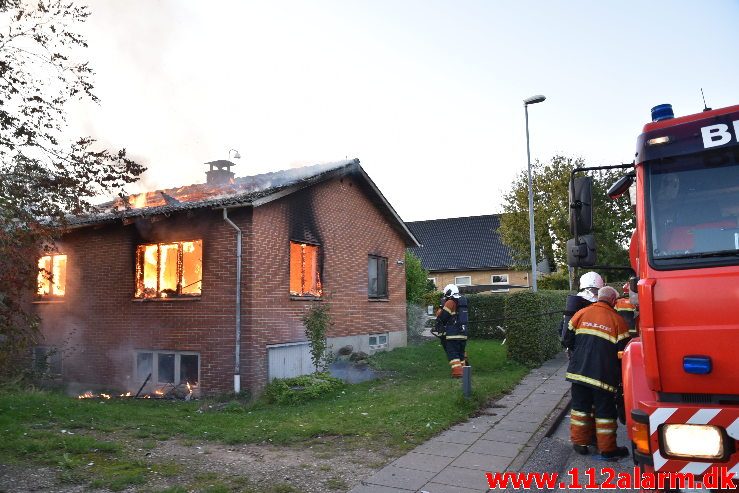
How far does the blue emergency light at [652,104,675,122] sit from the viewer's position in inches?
164

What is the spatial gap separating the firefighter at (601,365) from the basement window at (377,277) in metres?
9.95

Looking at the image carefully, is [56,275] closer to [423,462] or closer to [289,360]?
[289,360]

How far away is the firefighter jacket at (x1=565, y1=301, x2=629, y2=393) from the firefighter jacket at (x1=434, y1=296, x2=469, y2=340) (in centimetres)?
538

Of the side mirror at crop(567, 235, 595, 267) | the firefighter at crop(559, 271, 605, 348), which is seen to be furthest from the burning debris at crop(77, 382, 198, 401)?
the side mirror at crop(567, 235, 595, 267)

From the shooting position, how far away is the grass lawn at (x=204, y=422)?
5770mm

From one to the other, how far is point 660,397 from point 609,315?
205 cm

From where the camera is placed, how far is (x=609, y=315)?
548cm

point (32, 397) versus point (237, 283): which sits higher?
point (237, 283)

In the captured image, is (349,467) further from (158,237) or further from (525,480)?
(158,237)

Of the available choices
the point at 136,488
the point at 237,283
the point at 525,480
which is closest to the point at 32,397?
A: the point at 237,283

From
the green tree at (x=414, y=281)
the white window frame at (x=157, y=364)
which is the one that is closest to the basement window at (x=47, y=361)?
the white window frame at (x=157, y=364)

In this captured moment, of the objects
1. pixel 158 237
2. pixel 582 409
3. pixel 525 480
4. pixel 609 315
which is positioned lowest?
pixel 525 480

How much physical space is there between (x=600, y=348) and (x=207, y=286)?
802 cm

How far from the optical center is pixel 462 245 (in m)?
38.2
